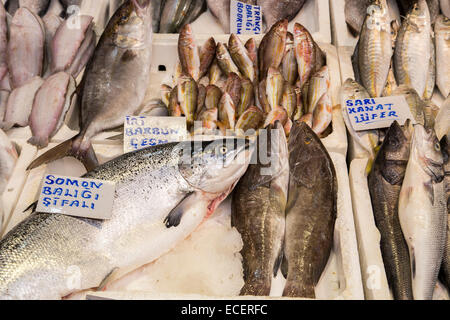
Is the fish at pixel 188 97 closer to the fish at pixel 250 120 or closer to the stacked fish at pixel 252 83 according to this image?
the stacked fish at pixel 252 83

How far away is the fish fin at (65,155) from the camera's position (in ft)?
7.09

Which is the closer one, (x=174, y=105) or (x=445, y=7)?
(x=174, y=105)

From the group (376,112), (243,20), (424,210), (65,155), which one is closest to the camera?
(424,210)

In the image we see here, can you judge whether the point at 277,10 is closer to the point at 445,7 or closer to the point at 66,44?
the point at 445,7

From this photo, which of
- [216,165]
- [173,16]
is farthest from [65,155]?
[173,16]

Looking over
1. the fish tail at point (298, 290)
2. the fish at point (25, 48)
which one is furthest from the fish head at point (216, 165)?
the fish at point (25, 48)

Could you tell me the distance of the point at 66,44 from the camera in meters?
2.75

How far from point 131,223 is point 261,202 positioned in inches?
23.1

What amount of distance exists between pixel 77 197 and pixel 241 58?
1.38 m

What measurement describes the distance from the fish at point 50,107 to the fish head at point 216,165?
0.90m

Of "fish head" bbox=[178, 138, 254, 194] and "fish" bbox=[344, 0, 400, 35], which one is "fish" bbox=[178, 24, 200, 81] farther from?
"fish" bbox=[344, 0, 400, 35]

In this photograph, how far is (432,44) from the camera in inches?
111

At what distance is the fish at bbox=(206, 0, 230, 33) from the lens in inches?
123
